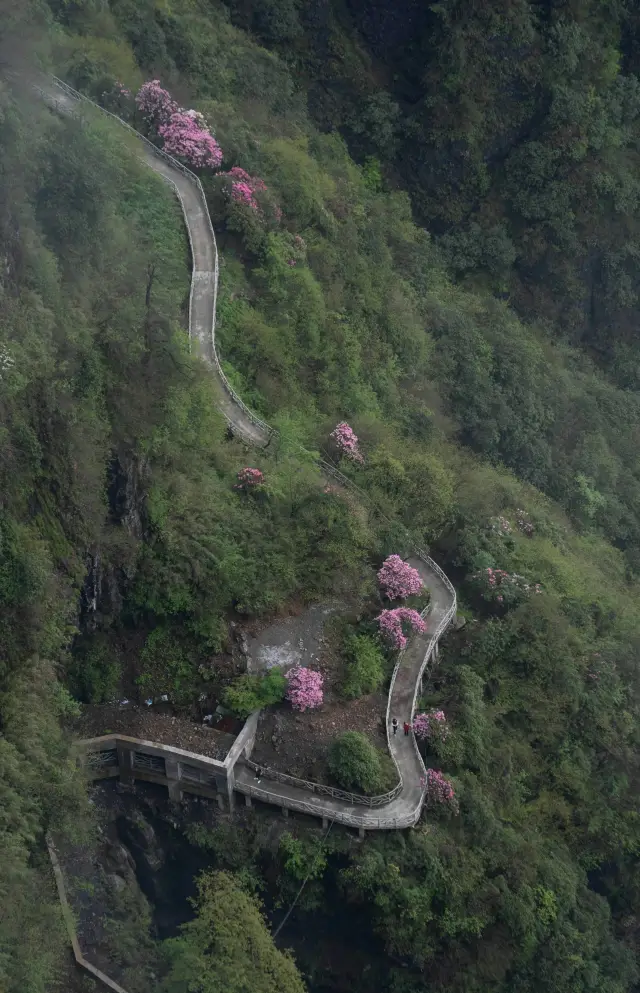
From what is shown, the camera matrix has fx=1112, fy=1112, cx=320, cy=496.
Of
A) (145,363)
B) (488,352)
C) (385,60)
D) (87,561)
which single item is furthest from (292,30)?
(87,561)

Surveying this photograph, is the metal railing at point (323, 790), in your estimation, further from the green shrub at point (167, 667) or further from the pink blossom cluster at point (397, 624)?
the pink blossom cluster at point (397, 624)

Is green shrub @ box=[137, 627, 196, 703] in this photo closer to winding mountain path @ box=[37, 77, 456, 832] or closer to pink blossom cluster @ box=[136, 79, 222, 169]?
winding mountain path @ box=[37, 77, 456, 832]

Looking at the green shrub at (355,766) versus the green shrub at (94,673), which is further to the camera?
the green shrub at (94,673)

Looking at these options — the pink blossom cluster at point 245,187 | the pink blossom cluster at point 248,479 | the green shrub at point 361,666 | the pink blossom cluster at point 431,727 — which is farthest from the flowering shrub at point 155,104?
the pink blossom cluster at point 431,727

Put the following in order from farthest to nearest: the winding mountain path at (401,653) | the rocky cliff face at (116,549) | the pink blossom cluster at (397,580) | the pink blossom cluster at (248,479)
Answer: the pink blossom cluster at (397,580)
the pink blossom cluster at (248,479)
the rocky cliff face at (116,549)
the winding mountain path at (401,653)

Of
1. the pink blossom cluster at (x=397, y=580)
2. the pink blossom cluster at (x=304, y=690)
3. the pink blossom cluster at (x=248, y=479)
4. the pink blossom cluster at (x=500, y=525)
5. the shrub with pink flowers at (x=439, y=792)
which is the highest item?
the pink blossom cluster at (x=500, y=525)

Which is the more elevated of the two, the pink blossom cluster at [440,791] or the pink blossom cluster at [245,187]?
the pink blossom cluster at [245,187]

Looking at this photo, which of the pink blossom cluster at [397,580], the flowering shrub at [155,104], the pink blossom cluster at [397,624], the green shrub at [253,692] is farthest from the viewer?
the flowering shrub at [155,104]
